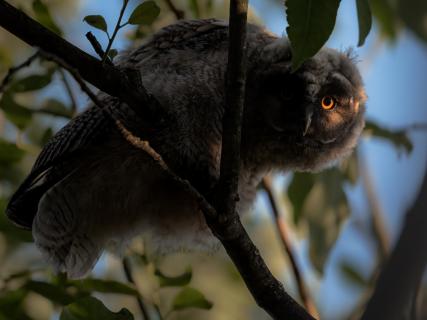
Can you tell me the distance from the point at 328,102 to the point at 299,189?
0.46m

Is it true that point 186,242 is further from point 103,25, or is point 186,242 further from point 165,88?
point 103,25

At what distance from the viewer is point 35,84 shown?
3285 millimetres


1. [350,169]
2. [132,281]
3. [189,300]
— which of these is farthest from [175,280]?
[350,169]

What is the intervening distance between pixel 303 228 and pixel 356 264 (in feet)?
3.13

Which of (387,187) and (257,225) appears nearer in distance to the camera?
(387,187)

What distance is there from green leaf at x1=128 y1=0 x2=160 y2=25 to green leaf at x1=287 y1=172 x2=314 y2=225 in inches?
62.2

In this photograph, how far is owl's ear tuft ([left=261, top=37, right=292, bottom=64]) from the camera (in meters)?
3.58

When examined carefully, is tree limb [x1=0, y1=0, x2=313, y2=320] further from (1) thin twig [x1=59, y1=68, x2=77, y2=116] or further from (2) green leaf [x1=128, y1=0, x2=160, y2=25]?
(1) thin twig [x1=59, y1=68, x2=77, y2=116]

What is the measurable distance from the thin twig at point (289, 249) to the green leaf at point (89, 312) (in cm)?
130

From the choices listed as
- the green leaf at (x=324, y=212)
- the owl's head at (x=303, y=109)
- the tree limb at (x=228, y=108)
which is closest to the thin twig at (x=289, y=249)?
the green leaf at (x=324, y=212)

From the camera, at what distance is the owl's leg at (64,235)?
3.25 meters

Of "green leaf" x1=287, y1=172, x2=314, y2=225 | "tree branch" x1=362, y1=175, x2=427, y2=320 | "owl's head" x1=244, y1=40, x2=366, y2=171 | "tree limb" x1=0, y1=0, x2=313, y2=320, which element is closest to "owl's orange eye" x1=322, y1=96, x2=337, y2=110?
"owl's head" x1=244, y1=40, x2=366, y2=171

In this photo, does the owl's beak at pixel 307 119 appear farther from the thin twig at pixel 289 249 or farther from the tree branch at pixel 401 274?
the tree branch at pixel 401 274

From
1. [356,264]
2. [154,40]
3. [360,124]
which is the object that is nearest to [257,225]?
[356,264]
